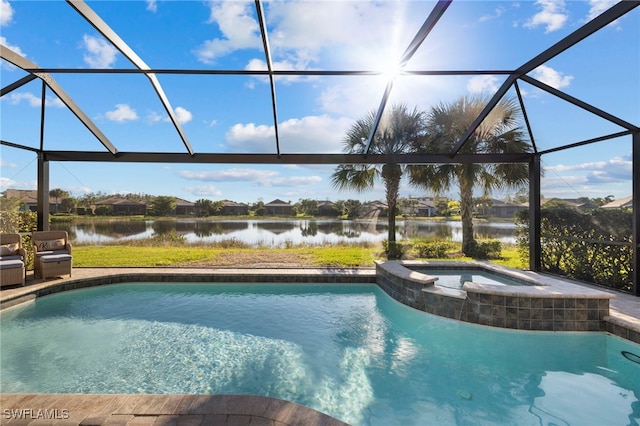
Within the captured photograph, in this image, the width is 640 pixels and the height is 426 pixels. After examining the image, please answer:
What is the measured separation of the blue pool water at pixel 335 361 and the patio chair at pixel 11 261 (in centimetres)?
79

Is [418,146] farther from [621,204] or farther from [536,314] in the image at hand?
[536,314]

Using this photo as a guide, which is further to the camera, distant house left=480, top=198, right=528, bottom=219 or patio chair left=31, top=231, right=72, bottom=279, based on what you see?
distant house left=480, top=198, right=528, bottom=219

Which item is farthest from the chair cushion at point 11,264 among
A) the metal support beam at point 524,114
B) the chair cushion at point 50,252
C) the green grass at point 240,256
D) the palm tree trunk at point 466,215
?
the palm tree trunk at point 466,215

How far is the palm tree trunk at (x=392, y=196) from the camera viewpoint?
32.4 feet

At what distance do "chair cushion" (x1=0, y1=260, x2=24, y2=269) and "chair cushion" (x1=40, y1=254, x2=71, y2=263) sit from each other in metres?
0.46

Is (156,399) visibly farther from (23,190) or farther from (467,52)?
(23,190)

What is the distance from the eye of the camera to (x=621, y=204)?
6172 millimetres

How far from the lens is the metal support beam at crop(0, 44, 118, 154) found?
4926mm

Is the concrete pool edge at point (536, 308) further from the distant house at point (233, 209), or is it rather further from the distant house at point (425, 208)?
the distant house at point (233, 209)

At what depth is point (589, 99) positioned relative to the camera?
19.0 ft

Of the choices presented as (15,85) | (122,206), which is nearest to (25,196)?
(15,85)

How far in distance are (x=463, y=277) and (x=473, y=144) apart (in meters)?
4.43

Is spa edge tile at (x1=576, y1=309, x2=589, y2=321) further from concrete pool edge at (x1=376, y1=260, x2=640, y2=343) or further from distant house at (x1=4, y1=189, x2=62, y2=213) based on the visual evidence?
distant house at (x1=4, y1=189, x2=62, y2=213)

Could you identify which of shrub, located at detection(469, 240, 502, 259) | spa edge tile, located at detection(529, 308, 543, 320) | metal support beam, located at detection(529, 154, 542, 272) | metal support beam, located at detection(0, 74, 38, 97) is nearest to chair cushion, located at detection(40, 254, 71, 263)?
metal support beam, located at detection(0, 74, 38, 97)
